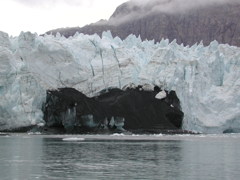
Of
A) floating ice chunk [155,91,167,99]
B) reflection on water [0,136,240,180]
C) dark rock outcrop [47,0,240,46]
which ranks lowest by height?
reflection on water [0,136,240,180]

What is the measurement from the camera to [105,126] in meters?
74.1

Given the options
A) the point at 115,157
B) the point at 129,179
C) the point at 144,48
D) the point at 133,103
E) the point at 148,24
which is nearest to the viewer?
the point at 129,179

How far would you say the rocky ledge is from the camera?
71.4m

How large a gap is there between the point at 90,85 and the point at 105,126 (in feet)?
24.0

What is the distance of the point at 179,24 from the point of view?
17925 cm

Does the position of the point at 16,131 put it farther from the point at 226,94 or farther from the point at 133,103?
the point at 226,94

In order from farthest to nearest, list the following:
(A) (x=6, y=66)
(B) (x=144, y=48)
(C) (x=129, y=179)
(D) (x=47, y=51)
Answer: (B) (x=144, y=48) < (D) (x=47, y=51) < (A) (x=6, y=66) < (C) (x=129, y=179)

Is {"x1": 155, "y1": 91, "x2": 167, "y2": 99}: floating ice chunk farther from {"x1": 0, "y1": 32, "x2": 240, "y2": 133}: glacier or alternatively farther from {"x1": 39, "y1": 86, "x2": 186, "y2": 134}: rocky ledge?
{"x1": 0, "y1": 32, "x2": 240, "y2": 133}: glacier

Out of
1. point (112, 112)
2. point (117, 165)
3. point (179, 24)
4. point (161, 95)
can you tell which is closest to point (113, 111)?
point (112, 112)

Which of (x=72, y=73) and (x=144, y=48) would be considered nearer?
(x=72, y=73)

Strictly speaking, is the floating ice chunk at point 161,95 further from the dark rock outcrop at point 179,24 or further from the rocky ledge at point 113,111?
the dark rock outcrop at point 179,24

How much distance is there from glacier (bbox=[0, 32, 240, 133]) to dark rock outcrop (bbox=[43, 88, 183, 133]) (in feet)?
4.43

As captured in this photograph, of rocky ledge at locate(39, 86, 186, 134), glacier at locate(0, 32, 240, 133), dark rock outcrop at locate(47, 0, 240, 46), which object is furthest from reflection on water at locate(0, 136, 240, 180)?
dark rock outcrop at locate(47, 0, 240, 46)

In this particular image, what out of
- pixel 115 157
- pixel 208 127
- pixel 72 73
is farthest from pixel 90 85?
pixel 115 157
